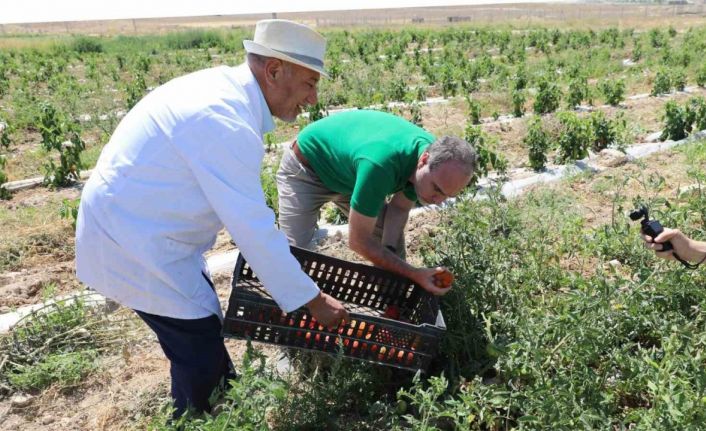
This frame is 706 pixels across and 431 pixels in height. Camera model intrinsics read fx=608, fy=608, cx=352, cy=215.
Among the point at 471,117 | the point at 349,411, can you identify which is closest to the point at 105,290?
the point at 349,411

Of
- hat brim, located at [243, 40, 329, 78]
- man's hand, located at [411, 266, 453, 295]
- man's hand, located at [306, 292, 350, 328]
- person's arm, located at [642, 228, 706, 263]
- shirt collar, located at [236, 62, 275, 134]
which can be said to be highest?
hat brim, located at [243, 40, 329, 78]

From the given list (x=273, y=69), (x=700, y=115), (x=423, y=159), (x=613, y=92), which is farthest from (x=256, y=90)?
(x=613, y=92)

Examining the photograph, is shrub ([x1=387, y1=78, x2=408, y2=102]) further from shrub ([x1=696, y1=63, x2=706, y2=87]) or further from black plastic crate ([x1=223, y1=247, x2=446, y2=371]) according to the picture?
black plastic crate ([x1=223, y1=247, x2=446, y2=371])

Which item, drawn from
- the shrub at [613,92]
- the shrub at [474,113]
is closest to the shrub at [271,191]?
the shrub at [474,113]

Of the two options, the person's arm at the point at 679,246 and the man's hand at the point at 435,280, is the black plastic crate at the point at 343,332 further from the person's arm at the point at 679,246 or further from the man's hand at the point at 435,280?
the person's arm at the point at 679,246

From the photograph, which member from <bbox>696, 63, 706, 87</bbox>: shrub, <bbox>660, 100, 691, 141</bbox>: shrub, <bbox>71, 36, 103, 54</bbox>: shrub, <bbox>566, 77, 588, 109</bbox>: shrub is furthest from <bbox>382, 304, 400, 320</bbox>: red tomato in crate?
<bbox>71, 36, 103, 54</bbox>: shrub

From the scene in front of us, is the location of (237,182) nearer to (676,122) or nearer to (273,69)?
(273,69)

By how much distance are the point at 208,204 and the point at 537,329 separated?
1.39m

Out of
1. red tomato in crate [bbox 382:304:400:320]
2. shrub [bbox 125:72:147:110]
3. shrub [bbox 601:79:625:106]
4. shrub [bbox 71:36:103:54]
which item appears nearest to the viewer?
red tomato in crate [bbox 382:304:400:320]

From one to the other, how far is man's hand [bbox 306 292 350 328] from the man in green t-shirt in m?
0.50

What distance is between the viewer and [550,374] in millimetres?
2551

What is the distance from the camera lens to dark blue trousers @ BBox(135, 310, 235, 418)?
7.73ft

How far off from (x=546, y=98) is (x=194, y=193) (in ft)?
24.9

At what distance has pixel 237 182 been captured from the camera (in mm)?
1963
